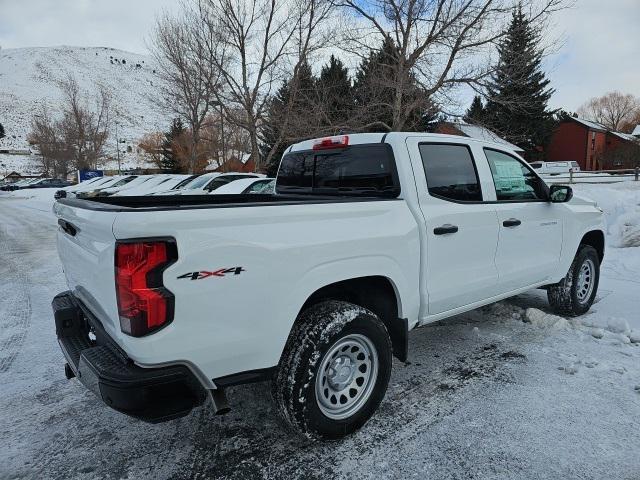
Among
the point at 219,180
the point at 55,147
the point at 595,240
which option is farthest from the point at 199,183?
the point at 55,147

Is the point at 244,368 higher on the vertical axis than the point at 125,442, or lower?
higher

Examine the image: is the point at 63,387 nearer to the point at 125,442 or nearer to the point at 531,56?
→ the point at 125,442

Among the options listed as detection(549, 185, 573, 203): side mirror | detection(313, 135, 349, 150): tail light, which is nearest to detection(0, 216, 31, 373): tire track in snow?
detection(313, 135, 349, 150): tail light

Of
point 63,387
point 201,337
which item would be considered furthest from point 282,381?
point 63,387

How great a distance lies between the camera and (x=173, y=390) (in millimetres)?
2277

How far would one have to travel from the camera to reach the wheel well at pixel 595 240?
17.7 ft

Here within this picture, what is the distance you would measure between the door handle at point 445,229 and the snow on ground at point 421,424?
1.24 meters

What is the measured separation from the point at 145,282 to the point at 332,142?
7.15ft

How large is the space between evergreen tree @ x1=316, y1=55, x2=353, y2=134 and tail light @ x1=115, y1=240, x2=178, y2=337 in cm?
1726

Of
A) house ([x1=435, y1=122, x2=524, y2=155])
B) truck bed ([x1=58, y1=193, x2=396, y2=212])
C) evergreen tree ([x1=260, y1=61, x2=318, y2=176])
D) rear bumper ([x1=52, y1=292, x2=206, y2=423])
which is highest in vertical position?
evergreen tree ([x1=260, y1=61, x2=318, y2=176])

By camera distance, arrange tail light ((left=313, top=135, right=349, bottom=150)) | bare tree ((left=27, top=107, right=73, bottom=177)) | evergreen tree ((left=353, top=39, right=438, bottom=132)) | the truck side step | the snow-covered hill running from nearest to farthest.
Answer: the truck side step < tail light ((left=313, top=135, right=349, bottom=150)) < evergreen tree ((left=353, top=39, right=438, bottom=132)) < bare tree ((left=27, top=107, right=73, bottom=177)) < the snow-covered hill

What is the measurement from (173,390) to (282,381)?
0.63 metres

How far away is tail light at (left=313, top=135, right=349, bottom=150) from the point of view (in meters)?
3.79

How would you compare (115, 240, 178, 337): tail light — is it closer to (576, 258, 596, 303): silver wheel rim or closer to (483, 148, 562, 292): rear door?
(483, 148, 562, 292): rear door
